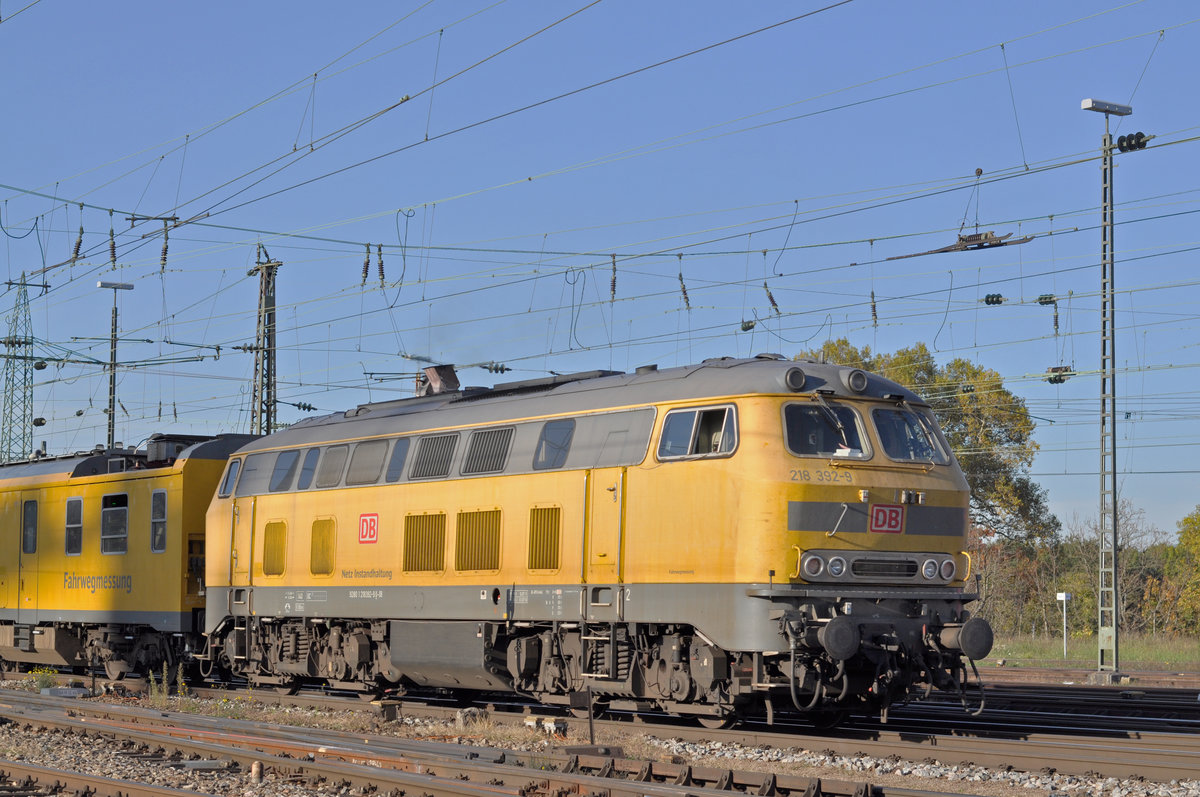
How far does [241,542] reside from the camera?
22109mm

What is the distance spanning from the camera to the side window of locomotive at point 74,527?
25516 millimetres

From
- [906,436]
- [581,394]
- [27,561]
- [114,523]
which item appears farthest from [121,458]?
[906,436]

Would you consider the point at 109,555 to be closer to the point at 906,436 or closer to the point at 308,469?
the point at 308,469

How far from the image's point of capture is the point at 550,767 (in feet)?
42.7

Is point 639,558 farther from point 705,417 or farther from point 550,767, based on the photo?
point 550,767

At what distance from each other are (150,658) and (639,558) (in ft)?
41.4

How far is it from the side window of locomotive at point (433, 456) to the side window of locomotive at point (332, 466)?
1.80m

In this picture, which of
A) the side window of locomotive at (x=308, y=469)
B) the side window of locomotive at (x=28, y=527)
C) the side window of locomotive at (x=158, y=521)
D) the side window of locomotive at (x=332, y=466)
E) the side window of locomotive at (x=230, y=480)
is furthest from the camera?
the side window of locomotive at (x=28, y=527)

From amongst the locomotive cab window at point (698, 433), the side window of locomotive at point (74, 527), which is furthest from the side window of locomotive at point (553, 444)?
the side window of locomotive at point (74, 527)

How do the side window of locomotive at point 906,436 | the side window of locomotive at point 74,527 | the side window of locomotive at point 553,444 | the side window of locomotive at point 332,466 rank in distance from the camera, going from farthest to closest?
the side window of locomotive at point 74,527
the side window of locomotive at point 332,466
the side window of locomotive at point 553,444
the side window of locomotive at point 906,436

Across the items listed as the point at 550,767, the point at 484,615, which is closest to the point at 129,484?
the point at 484,615

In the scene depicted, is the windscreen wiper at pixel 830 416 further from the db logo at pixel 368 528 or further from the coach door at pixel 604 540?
the db logo at pixel 368 528

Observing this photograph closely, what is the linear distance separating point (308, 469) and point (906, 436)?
387 inches

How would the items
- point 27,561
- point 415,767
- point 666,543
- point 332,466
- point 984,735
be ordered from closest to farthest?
point 415,767 < point 984,735 < point 666,543 < point 332,466 < point 27,561
